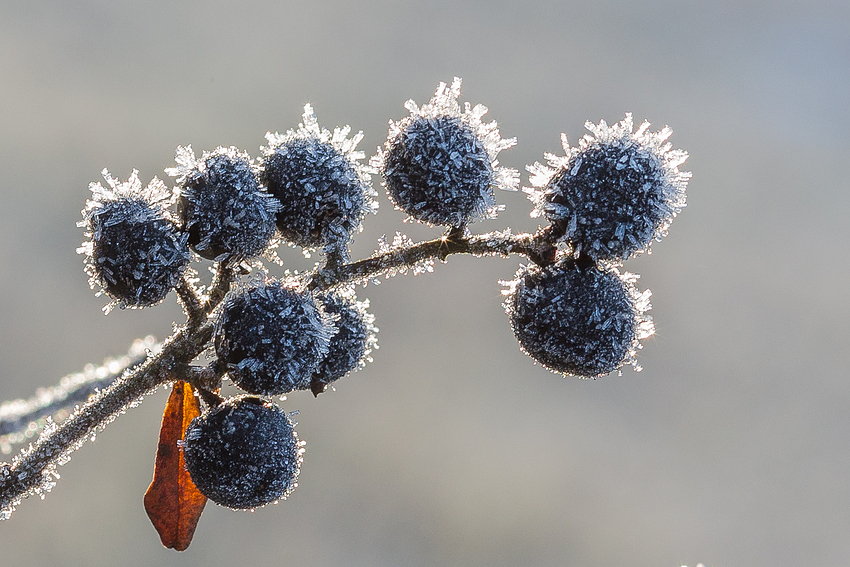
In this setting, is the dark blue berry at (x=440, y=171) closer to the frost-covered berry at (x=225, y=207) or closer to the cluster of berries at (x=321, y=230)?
the cluster of berries at (x=321, y=230)

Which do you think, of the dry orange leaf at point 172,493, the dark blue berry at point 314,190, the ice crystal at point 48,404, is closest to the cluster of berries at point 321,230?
the dark blue berry at point 314,190

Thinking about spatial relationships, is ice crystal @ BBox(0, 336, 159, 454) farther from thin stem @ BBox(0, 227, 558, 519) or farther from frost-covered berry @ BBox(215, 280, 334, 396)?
frost-covered berry @ BBox(215, 280, 334, 396)

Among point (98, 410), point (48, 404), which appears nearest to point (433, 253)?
point (98, 410)

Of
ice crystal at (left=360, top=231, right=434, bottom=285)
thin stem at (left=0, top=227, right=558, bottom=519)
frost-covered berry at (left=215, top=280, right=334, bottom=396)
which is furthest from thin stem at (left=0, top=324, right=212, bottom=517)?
ice crystal at (left=360, top=231, right=434, bottom=285)

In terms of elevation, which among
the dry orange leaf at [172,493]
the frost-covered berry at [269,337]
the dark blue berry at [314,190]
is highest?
the dark blue berry at [314,190]

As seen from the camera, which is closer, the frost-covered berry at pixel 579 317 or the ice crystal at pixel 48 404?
the frost-covered berry at pixel 579 317

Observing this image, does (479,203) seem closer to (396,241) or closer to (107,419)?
(396,241)

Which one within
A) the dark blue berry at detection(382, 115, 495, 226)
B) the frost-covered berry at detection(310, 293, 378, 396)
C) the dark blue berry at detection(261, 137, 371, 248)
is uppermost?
the dark blue berry at detection(382, 115, 495, 226)
